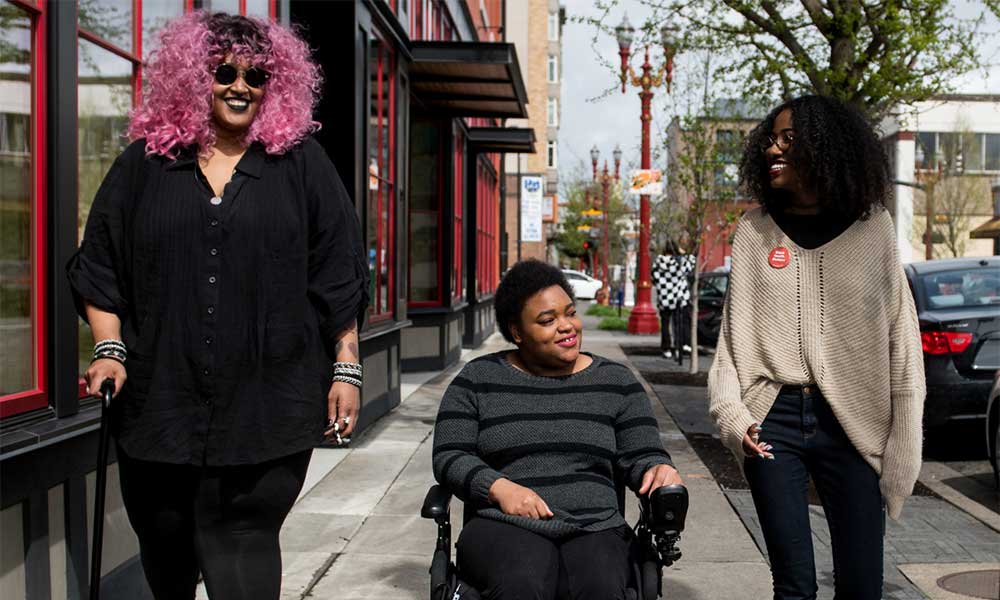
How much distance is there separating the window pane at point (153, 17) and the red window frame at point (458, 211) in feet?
38.7

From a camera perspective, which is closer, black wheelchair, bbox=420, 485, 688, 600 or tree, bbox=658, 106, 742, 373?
black wheelchair, bbox=420, 485, 688, 600

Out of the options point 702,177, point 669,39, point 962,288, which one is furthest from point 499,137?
point 962,288

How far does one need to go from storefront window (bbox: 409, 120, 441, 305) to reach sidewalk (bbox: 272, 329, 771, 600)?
643cm

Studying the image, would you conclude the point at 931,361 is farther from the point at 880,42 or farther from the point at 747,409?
the point at 747,409

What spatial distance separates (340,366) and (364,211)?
239 inches

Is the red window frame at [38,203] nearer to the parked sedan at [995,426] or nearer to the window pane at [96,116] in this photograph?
the window pane at [96,116]

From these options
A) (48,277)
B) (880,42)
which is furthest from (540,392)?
(880,42)

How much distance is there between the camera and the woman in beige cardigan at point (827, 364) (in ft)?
10.7

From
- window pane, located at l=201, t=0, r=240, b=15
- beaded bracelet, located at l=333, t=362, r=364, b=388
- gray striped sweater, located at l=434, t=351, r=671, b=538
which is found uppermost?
window pane, located at l=201, t=0, r=240, b=15

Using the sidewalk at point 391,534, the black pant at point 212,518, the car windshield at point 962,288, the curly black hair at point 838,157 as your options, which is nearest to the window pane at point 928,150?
the car windshield at point 962,288

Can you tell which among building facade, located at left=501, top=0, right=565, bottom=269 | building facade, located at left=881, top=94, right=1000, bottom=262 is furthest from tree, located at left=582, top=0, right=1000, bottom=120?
building facade, located at left=881, top=94, right=1000, bottom=262

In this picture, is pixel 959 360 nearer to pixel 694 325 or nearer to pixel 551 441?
pixel 551 441

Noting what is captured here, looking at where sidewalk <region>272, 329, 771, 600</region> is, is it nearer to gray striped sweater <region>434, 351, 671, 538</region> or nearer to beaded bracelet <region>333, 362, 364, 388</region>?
gray striped sweater <region>434, 351, 671, 538</region>

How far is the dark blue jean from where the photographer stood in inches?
129
